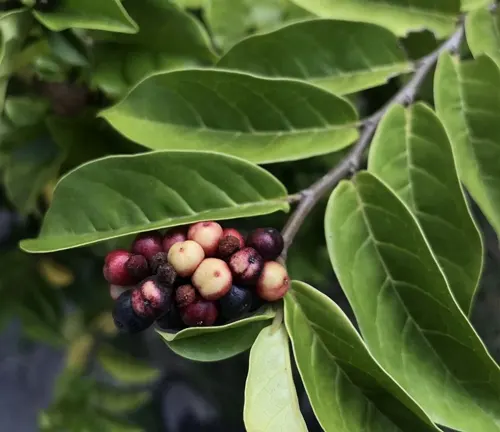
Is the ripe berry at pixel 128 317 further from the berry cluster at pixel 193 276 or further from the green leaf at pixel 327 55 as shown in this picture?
the green leaf at pixel 327 55

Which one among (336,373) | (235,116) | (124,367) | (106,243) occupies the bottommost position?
(124,367)

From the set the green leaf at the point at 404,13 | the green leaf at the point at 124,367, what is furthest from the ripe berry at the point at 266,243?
the green leaf at the point at 124,367

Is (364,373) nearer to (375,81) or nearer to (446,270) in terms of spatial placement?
(446,270)

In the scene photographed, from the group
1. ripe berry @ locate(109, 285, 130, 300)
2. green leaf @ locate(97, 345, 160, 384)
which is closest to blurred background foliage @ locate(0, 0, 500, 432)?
green leaf @ locate(97, 345, 160, 384)

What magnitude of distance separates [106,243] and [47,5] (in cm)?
27

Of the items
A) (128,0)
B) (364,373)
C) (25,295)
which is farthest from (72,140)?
(364,373)

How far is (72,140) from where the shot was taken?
2.15 feet

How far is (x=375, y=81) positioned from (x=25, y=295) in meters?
0.50

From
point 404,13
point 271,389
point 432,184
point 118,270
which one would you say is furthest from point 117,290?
point 404,13

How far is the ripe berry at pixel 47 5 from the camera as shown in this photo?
549 millimetres

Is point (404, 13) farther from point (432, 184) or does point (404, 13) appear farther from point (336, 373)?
point (336, 373)

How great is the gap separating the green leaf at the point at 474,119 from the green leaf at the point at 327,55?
2.0 inches

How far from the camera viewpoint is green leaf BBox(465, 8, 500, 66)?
0.58 m

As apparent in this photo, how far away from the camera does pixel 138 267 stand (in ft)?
1.43
